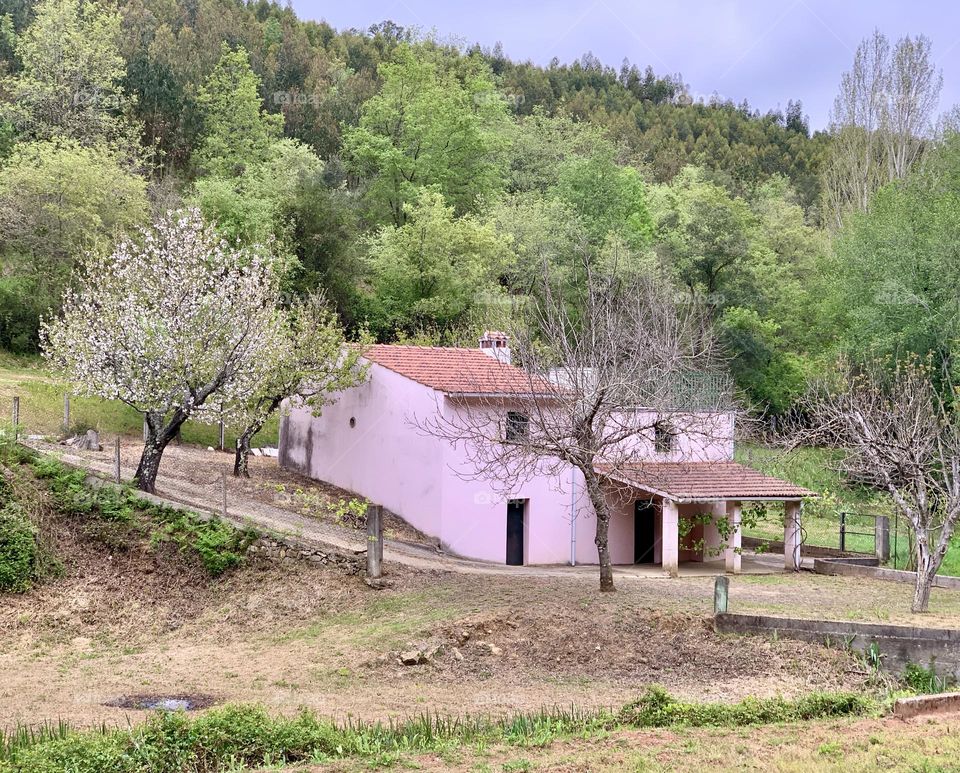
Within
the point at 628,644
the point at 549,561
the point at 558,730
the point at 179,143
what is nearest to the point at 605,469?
the point at 549,561

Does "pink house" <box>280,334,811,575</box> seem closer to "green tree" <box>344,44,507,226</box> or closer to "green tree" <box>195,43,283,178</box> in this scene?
"green tree" <box>344,44,507,226</box>

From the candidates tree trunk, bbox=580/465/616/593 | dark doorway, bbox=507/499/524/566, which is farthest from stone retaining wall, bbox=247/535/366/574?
dark doorway, bbox=507/499/524/566

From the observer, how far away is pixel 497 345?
3412 centimetres

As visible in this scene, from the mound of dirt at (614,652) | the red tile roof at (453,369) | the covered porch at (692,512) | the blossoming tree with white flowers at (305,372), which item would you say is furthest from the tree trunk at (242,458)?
the mound of dirt at (614,652)

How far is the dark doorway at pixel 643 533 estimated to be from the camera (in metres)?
32.3

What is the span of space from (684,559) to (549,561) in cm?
472

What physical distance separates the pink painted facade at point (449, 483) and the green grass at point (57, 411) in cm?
430

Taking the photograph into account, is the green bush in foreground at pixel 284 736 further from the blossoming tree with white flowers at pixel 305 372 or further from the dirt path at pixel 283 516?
the blossoming tree with white flowers at pixel 305 372

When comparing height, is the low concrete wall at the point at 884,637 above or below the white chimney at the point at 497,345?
below

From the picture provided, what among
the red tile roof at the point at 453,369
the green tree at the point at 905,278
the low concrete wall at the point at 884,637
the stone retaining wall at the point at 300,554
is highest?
the green tree at the point at 905,278

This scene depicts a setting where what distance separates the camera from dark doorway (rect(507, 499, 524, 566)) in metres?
30.1

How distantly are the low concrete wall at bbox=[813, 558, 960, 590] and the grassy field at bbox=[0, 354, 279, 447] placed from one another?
1940 cm

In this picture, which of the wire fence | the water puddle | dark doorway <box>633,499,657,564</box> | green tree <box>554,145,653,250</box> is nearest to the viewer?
the water puddle

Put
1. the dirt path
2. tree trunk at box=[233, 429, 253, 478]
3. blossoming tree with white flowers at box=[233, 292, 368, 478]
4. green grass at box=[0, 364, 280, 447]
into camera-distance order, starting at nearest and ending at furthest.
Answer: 1. the dirt path
2. blossoming tree with white flowers at box=[233, 292, 368, 478]
3. tree trunk at box=[233, 429, 253, 478]
4. green grass at box=[0, 364, 280, 447]
